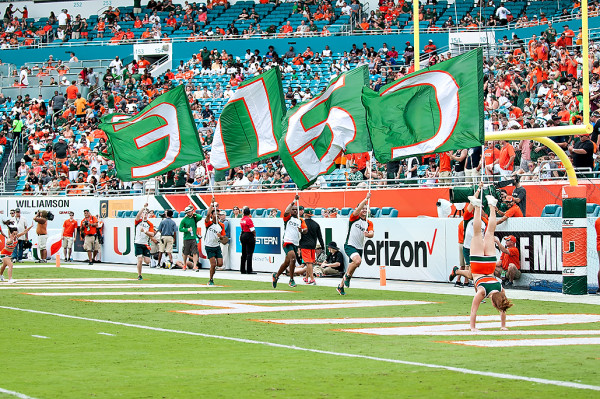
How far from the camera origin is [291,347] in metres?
11.5

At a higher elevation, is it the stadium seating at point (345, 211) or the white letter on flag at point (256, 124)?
the white letter on flag at point (256, 124)

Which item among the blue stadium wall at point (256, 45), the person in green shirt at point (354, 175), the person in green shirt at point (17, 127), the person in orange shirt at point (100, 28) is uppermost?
the person in orange shirt at point (100, 28)

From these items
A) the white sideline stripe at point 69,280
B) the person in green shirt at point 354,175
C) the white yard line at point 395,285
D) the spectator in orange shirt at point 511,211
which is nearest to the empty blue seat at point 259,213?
the white yard line at point 395,285

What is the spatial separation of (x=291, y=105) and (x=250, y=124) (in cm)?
1614

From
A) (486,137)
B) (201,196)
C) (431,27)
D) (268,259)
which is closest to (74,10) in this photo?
(431,27)

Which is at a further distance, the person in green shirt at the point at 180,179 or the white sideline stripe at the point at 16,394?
the person in green shirt at the point at 180,179

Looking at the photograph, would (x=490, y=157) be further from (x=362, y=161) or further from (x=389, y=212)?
(x=362, y=161)

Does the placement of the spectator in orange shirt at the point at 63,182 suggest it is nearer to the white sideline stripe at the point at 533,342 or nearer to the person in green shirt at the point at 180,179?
the person in green shirt at the point at 180,179

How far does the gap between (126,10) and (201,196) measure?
26.6m

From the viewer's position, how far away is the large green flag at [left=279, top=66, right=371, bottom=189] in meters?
20.5

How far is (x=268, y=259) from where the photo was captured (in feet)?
90.3

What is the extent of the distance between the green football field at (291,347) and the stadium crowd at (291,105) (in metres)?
6.25

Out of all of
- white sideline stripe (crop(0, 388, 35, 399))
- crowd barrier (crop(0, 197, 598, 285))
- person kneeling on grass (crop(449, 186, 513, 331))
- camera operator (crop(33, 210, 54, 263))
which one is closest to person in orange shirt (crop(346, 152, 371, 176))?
crowd barrier (crop(0, 197, 598, 285))

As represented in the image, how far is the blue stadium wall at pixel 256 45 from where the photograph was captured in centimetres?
4088
